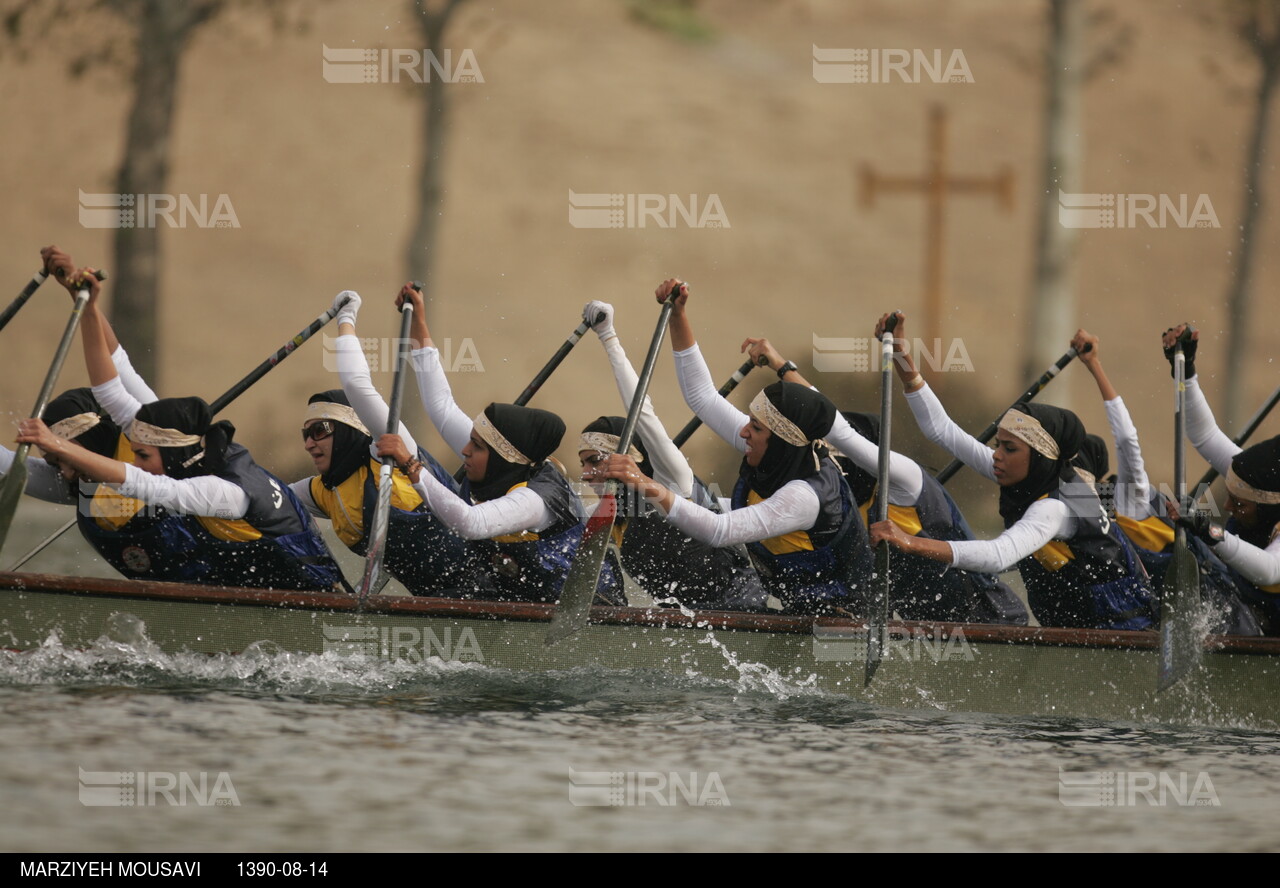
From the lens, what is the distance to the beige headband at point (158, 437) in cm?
653

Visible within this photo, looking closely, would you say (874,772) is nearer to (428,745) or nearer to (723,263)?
(428,745)

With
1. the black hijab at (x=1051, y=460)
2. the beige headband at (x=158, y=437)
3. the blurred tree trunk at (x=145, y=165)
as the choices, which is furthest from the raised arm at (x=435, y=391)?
the blurred tree trunk at (x=145, y=165)

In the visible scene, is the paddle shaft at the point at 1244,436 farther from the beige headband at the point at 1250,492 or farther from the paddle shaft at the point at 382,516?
the paddle shaft at the point at 382,516

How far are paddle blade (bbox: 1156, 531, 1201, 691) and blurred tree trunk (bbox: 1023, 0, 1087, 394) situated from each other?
1079 centimetres

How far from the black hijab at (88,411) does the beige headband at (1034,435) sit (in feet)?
12.1

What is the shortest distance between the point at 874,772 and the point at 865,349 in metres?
11.3

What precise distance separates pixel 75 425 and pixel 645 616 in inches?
96.7

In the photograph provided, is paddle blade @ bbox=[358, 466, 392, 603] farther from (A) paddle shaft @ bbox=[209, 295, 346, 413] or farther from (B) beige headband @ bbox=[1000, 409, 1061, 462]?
(B) beige headband @ bbox=[1000, 409, 1061, 462]

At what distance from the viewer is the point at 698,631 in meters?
6.54

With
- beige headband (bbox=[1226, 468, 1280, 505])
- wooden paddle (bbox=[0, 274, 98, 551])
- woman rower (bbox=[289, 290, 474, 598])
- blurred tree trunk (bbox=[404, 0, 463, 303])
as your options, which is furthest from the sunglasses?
blurred tree trunk (bbox=[404, 0, 463, 303])

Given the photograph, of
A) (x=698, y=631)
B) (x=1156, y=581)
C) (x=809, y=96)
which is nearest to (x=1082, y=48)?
(x=809, y=96)

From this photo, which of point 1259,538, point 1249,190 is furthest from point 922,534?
point 1249,190

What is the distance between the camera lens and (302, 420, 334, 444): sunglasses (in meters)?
6.91

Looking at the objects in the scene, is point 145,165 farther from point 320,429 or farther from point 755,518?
point 755,518
